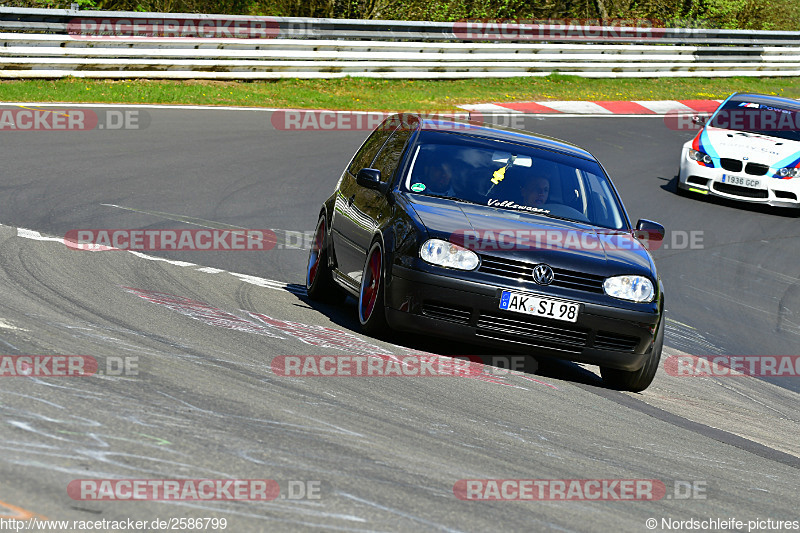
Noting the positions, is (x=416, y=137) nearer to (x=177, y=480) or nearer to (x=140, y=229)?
(x=140, y=229)

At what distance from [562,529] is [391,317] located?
3.20m

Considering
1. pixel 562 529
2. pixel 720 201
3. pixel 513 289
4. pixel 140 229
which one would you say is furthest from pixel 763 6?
pixel 562 529

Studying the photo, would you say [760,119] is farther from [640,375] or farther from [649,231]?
[640,375]

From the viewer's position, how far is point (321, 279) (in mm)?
8891

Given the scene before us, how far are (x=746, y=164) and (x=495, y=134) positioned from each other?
9072mm

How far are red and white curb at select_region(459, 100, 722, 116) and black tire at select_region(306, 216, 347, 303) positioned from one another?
42.4ft

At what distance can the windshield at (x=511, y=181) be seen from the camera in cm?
810

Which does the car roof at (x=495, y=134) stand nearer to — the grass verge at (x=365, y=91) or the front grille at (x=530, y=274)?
the front grille at (x=530, y=274)

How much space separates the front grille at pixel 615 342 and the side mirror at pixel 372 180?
1.84 metres

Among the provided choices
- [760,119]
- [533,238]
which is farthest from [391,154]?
[760,119]

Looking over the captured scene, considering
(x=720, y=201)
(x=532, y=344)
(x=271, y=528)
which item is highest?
Result: (x=271, y=528)

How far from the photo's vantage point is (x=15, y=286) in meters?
7.22

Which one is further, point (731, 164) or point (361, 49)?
point (361, 49)

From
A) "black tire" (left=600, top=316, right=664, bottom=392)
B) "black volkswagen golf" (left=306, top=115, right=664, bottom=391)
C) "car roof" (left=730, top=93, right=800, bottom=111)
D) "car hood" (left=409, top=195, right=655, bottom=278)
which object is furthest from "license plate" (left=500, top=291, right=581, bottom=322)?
"car roof" (left=730, top=93, right=800, bottom=111)
